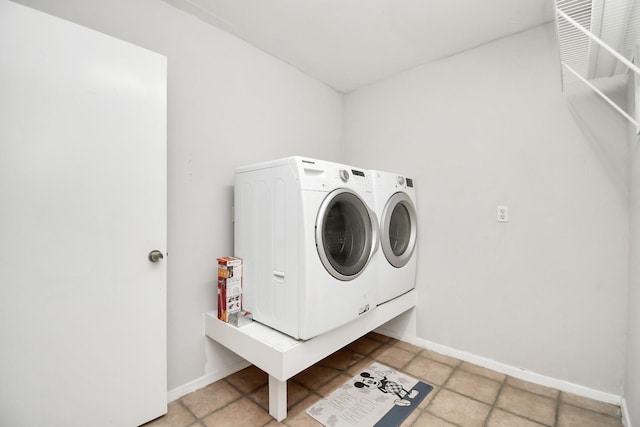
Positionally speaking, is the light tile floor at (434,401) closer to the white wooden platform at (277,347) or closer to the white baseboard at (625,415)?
the white baseboard at (625,415)

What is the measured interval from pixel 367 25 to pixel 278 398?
2.35 metres

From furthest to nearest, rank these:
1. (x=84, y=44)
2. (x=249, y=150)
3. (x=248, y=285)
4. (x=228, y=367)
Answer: (x=249, y=150)
(x=228, y=367)
(x=248, y=285)
(x=84, y=44)

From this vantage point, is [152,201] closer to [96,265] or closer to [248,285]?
[96,265]

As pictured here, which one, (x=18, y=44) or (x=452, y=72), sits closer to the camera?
(x=18, y=44)

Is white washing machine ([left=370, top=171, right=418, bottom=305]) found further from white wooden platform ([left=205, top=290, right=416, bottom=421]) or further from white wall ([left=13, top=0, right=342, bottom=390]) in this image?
white wall ([left=13, top=0, right=342, bottom=390])

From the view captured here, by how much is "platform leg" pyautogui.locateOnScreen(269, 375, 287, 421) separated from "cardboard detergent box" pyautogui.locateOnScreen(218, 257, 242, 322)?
466 millimetres

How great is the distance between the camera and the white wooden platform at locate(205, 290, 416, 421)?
1426 mm

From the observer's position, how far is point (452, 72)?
2.26 meters

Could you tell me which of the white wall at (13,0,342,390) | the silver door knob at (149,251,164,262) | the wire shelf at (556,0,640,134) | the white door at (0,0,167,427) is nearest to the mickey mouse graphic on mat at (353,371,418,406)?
the white wall at (13,0,342,390)

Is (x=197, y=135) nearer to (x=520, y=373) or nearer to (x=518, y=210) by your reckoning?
(x=518, y=210)

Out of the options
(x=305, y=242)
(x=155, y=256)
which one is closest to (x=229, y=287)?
(x=155, y=256)

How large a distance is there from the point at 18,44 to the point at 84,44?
0.72 ft

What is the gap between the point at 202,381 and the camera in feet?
6.01

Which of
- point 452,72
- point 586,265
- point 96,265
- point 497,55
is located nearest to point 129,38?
point 96,265
